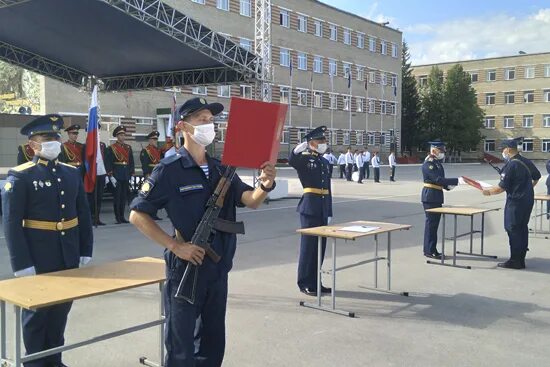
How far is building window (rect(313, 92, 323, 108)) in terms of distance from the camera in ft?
180

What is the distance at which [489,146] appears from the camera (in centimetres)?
7819

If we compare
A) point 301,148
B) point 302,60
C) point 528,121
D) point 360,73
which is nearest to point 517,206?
point 301,148

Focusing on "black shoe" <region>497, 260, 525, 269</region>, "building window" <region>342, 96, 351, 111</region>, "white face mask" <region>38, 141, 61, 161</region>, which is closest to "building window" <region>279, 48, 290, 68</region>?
"building window" <region>342, 96, 351, 111</region>

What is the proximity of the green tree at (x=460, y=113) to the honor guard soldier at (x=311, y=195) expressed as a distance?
67.0 meters

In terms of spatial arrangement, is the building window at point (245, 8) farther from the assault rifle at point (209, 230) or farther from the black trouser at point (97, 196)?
the assault rifle at point (209, 230)

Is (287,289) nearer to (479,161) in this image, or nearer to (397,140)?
(397,140)

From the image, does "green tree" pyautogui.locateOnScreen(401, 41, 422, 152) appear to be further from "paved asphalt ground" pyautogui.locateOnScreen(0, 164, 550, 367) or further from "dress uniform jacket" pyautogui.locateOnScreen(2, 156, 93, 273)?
"dress uniform jacket" pyautogui.locateOnScreen(2, 156, 93, 273)

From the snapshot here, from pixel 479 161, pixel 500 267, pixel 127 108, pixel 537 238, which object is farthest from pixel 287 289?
pixel 479 161

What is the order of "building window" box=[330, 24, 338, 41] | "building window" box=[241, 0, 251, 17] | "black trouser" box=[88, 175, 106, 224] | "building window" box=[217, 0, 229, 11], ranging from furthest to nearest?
1. "building window" box=[330, 24, 338, 41]
2. "building window" box=[241, 0, 251, 17]
3. "building window" box=[217, 0, 229, 11]
4. "black trouser" box=[88, 175, 106, 224]

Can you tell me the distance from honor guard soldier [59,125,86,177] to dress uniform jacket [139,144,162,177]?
2.06 metres

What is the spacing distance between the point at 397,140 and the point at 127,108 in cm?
3790

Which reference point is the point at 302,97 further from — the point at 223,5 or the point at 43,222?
the point at 43,222

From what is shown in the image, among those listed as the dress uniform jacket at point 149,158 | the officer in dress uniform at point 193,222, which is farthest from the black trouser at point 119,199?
the officer in dress uniform at point 193,222

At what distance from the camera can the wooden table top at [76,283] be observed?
324 centimetres
